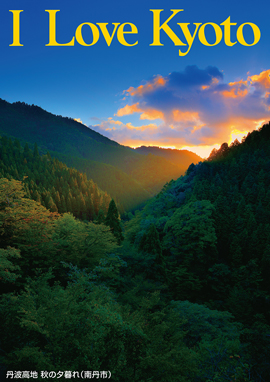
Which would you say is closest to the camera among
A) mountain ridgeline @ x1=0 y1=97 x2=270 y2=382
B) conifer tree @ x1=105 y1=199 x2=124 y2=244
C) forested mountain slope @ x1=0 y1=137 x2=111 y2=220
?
mountain ridgeline @ x1=0 y1=97 x2=270 y2=382

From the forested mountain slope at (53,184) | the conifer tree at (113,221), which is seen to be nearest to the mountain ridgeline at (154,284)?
the conifer tree at (113,221)

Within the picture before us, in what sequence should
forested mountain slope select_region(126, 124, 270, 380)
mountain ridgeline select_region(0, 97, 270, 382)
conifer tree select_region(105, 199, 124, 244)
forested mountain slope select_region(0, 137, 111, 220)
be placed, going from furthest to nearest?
forested mountain slope select_region(0, 137, 111, 220) → conifer tree select_region(105, 199, 124, 244) → forested mountain slope select_region(126, 124, 270, 380) → mountain ridgeline select_region(0, 97, 270, 382)

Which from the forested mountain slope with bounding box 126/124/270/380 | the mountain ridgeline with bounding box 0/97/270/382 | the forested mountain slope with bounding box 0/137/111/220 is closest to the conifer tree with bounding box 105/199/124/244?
the mountain ridgeline with bounding box 0/97/270/382

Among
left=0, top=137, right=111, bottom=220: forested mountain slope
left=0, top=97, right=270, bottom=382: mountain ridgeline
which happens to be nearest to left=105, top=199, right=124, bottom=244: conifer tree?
left=0, top=97, right=270, bottom=382: mountain ridgeline

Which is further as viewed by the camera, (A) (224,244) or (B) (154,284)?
(A) (224,244)

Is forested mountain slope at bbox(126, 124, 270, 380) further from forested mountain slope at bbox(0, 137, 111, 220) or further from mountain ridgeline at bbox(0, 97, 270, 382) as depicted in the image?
forested mountain slope at bbox(0, 137, 111, 220)

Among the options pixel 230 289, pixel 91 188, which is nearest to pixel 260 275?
pixel 230 289

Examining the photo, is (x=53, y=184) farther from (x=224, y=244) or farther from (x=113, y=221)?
(x=224, y=244)

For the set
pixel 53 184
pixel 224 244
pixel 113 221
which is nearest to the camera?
pixel 224 244

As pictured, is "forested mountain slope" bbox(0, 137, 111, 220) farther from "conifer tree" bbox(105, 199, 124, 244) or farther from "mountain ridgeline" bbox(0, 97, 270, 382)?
"mountain ridgeline" bbox(0, 97, 270, 382)

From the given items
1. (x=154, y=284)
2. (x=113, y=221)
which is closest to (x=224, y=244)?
(x=154, y=284)

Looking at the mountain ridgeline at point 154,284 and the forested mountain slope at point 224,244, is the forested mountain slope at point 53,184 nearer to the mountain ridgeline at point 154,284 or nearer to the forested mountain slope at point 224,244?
the mountain ridgeline at point 154,284

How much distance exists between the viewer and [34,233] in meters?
17.1

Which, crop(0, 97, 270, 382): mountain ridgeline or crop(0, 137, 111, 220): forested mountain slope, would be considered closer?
crop(0, 97, 270, 382): mountain ridgeline
